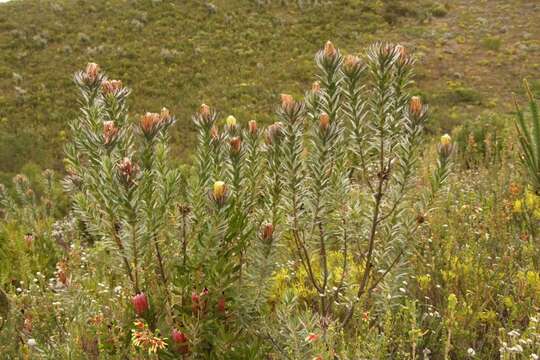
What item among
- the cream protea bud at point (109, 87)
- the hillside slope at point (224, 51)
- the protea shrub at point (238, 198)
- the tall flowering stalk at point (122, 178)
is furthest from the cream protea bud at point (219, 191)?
the hillside slope at point (224, 51)

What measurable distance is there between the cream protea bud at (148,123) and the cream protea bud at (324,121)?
0.58 meters

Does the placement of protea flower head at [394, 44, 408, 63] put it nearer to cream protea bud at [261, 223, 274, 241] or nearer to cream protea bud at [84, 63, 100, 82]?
cream protea bud at [261, 223, 274, 241]

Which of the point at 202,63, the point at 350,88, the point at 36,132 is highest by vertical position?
the point at 350,88

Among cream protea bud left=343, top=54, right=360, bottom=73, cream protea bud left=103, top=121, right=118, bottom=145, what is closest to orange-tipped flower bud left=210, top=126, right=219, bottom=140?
cream protea bud left=103, top=121, right=118, bottom=145

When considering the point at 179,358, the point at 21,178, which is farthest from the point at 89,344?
the point at 21,178

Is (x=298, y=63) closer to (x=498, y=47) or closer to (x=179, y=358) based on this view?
(x=498, y=47)

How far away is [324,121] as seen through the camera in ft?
5.64

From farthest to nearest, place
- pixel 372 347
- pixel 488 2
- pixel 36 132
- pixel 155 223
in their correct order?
pixel 488 2 < pixel 36 132 < pixel 372 347 < pixel 155 223

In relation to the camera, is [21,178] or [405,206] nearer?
[405,206]

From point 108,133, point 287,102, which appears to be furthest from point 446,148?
point 108,133

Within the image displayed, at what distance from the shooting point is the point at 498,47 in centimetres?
1972

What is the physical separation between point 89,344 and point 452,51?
68.6 ft

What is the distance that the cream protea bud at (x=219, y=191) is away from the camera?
156 centimetres

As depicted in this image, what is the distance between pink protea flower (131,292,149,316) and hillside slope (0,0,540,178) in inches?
439
